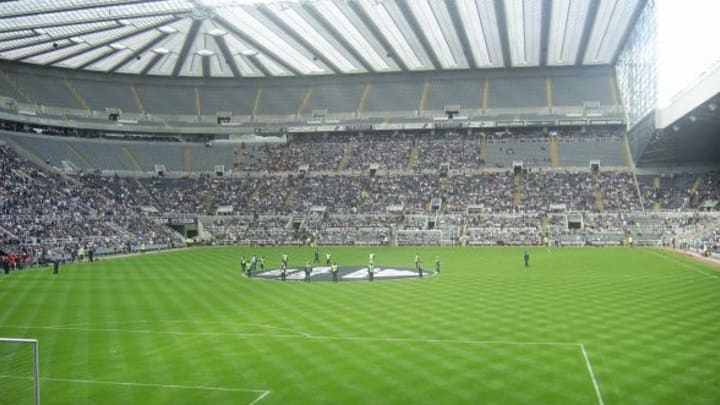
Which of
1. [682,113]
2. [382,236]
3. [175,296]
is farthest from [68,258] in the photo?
[682,113]

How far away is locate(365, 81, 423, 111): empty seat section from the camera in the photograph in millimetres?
79812

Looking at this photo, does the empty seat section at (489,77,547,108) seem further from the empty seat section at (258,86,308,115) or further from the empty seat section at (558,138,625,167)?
the empty seat section at (258,86,308,115)

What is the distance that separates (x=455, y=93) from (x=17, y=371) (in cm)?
7286

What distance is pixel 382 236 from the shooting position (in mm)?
63188

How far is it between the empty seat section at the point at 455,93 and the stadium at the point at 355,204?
0.41m

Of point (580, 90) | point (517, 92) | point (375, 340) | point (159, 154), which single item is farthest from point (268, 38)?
point (375, 340)

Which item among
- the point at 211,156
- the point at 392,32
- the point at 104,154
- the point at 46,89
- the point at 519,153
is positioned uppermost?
the point at 392,32

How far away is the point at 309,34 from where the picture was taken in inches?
2331

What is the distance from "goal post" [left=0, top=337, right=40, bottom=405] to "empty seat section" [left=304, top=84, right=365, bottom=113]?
70.9 meters

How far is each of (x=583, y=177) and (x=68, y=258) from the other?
175ft

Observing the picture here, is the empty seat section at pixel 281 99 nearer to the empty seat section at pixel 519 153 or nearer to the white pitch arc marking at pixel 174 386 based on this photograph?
the empty seat section at pixel 519 153

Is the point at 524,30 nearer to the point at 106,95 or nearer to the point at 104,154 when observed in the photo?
the point at 104,154

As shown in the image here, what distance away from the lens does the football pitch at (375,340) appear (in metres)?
12.5

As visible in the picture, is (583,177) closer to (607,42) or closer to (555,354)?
(607,42)
